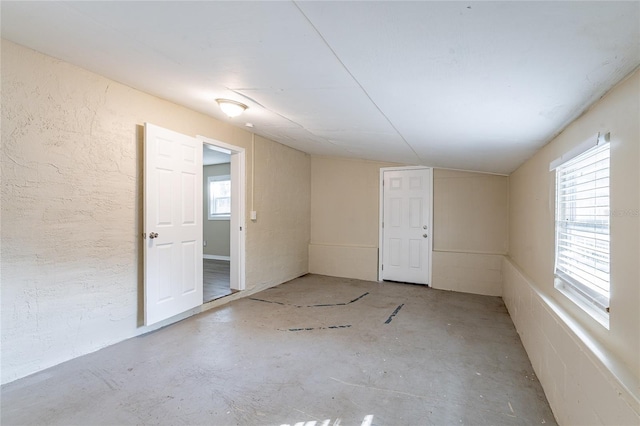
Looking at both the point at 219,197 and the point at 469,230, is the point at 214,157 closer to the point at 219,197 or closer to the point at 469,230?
the point at 219,197

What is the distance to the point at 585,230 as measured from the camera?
1.82m

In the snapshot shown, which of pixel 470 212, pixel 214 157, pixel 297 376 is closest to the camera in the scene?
pixel 297 376

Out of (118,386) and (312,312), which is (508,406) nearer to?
(312,312)

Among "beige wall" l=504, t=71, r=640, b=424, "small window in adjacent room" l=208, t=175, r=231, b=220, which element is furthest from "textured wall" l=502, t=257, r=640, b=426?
"small window in adjacent room" l=208, t=175, r=231, b=220

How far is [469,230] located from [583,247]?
3211mm

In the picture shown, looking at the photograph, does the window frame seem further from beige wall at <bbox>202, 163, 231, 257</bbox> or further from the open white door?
beige wall at <bbox>202, 163, 231, 257</bbox>

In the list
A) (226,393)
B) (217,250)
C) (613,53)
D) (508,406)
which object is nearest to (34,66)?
(226,393)

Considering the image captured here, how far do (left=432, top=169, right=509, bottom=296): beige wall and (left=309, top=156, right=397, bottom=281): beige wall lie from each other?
3.40ft

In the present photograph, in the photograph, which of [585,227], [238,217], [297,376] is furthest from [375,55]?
[238,217]

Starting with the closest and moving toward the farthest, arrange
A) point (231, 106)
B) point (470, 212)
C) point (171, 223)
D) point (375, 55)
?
point (375, 55), point (231, 106), point (171, 223), point (470, 212)

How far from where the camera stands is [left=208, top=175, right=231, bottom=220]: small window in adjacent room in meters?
7.77

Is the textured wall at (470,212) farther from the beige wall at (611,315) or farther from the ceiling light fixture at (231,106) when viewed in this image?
the ceiling light fixture at (231,106)

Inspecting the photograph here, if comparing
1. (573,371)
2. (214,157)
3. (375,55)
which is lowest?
(573,371)

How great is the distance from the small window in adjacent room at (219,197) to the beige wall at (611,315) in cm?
670
